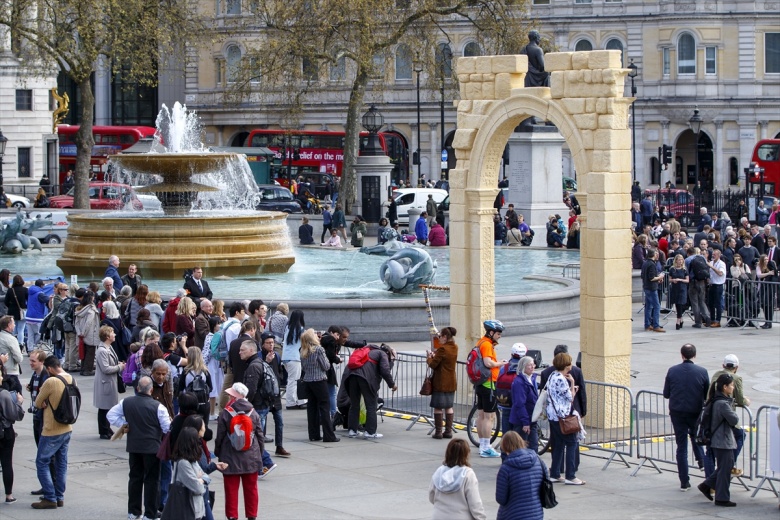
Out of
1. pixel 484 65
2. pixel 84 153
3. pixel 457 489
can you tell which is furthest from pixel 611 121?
pixel 84 153

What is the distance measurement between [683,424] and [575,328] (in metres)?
11.5

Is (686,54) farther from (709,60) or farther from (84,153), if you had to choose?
(84,153)

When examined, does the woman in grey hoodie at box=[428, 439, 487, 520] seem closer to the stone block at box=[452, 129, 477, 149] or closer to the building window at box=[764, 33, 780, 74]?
the stone block at box=[452, 129, 477, 149]

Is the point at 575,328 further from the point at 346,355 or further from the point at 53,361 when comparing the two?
the point at 53,361

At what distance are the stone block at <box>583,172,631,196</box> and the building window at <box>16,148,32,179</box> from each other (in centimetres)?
5588

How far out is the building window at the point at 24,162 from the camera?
6969 centimetres

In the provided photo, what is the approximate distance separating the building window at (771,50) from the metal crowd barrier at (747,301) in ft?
175

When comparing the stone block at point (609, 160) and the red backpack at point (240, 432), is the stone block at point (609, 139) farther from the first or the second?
the red backpack at point (240, 432)

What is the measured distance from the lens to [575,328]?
86.0ft

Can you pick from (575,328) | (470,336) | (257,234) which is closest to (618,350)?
(470,336)

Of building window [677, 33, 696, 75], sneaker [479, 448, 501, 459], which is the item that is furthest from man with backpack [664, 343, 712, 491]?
building window [677, 33, 696, 75]

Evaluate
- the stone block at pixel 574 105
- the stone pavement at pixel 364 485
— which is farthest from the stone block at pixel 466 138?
the stone pavement at pixel 364 485

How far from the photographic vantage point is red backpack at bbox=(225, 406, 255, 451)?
13.1 m

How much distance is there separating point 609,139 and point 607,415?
2999 mm
